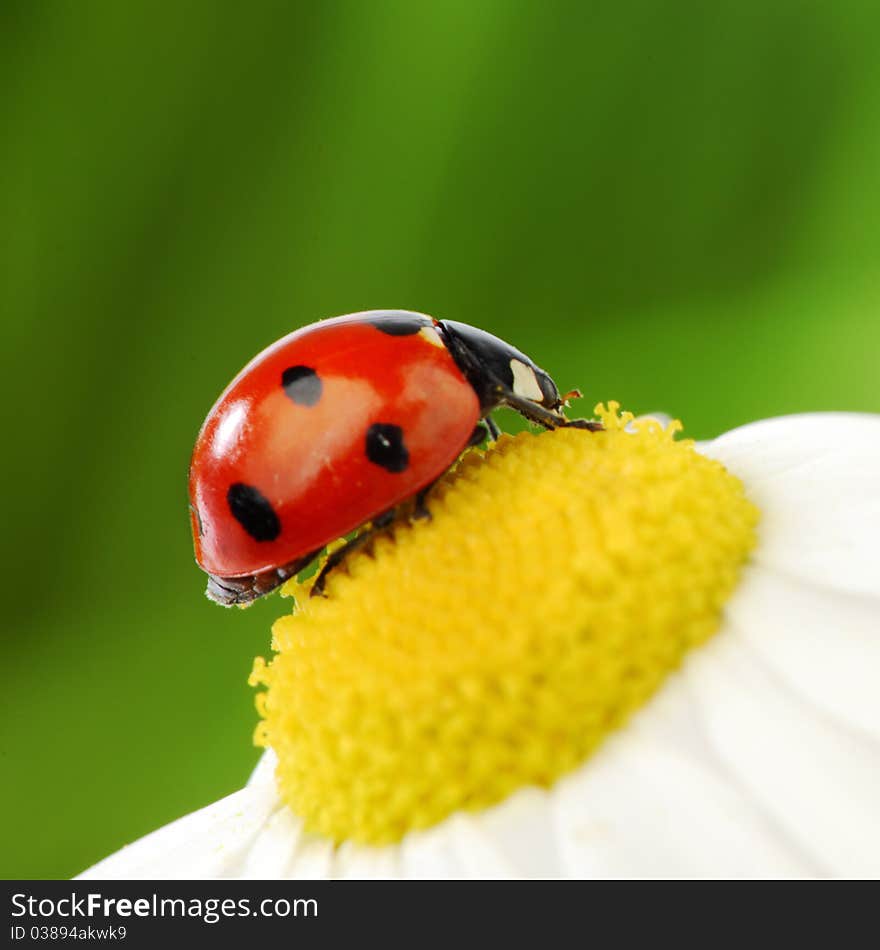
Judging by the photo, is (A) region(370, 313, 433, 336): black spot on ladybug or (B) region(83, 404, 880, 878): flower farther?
(A) region(370, 313, 433, 336): black spot on ladybug

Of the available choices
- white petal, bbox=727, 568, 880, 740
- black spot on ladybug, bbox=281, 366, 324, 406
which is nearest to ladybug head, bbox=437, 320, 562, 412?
black spot on ladybug, bbox=281, 366, 324, 406

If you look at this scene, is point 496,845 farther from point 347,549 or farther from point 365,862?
point 347,549

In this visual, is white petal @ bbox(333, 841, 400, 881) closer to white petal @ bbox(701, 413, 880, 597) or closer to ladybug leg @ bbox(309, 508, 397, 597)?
ladybug leg @ bbox(309, 508, 397, 597)

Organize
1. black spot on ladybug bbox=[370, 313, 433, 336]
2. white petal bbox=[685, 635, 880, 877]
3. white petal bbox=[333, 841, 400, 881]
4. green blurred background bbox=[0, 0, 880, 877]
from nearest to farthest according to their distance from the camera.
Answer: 1. white petal bbox=[685, 635, 880, 877]
2. white petal bbox=[333, 841, 400, 881]
3. black spot on ladybug bbox=[370, 313, 433, 336]
4. green blurred background bbox=[0, 0, 880, 877]

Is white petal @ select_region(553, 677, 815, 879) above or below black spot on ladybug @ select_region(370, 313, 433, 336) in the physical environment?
below
